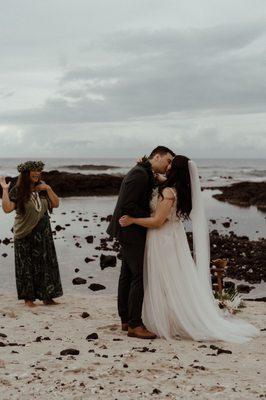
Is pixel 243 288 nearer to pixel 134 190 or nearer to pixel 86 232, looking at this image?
pixel 134 190

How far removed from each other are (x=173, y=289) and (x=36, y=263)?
2.87 meters

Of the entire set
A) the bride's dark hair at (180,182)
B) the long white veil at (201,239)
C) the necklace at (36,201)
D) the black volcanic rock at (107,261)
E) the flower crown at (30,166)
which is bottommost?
the black volcanic rock at (107,261)

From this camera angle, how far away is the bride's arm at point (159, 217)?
24.6 ft

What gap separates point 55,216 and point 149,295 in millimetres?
18562

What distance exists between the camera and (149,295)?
7.85 m

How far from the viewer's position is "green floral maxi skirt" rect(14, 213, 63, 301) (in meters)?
9.71

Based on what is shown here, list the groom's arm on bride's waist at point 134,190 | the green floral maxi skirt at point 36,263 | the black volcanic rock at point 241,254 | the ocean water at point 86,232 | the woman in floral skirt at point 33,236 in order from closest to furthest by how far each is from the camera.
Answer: the groom's arm on bride's waist at point 134,190 → the woman in floral skirt at point 33,236 → the green floral maxi skirt at point 36,263 → the ocean water at point 86,232 → the black volcanic rock at point 241,254

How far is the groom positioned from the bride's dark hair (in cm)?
15

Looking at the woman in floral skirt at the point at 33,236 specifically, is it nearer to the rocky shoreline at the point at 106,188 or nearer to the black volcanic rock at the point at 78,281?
the black volcanic rock at the point at 78,281

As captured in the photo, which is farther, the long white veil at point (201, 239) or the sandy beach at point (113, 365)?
the long white veil at point (201, 239)

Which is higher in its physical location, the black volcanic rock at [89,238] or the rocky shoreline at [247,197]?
the rocky shoreline at [247,197]

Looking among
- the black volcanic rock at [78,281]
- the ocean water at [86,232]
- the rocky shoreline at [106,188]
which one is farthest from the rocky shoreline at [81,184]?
the black volcanic rock at [78,281]

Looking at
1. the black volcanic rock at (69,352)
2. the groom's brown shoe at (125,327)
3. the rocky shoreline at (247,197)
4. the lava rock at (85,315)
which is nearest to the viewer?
the black volcanic rock at (69,352)

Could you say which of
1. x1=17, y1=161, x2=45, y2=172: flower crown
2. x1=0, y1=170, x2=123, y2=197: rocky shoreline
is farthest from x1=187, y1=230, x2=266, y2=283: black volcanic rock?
x1=0, y1=170, x2=123, y2=197: rocky shoreline
